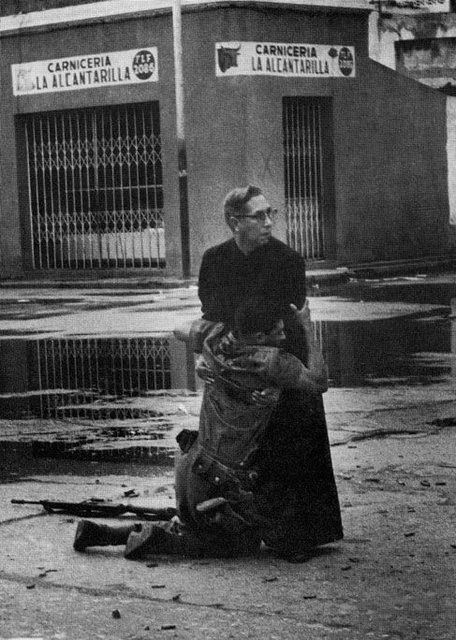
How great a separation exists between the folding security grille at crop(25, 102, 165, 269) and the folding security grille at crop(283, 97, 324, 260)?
2.22 meters

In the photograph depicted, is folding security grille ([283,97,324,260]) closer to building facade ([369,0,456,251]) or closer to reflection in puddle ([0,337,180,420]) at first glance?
building facade ([369,0,456,251])

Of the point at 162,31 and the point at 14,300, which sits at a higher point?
the point at 162,31

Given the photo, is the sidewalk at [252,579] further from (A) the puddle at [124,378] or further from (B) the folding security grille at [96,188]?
(B) the folding security grille at [96,188]

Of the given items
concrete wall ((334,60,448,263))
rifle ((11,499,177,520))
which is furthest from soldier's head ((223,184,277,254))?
concrete wall ((334,60,448,263))

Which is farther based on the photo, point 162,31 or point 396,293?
point 162,31

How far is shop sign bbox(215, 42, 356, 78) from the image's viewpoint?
25.9m

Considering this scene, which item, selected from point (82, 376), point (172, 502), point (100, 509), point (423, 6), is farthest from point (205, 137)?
point (100, 509)

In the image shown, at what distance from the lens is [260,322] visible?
651cm

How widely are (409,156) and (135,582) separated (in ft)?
77.7

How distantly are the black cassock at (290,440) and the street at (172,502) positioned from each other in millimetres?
143

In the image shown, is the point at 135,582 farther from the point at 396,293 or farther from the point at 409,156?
the point at 409,156

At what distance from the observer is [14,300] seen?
76.3ft

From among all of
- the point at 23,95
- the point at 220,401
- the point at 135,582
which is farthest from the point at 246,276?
the point at 23,95

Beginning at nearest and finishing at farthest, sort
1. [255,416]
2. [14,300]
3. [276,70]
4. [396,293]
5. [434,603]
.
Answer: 1. [434,603]
2. [255,416]
3. [396,293]
4. [14,300]
5. [276,70]
